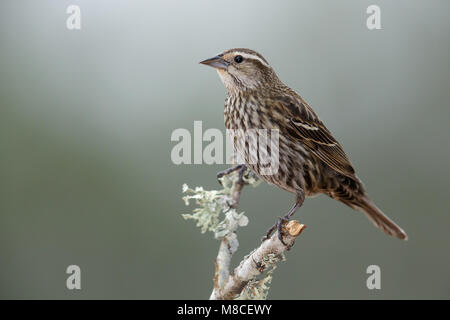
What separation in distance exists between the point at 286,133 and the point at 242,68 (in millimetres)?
777

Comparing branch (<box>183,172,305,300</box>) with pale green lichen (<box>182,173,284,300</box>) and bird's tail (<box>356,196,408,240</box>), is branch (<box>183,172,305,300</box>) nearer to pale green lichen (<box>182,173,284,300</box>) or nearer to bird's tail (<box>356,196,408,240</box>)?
pale green lichen (<box>182,173,284,300</box>)

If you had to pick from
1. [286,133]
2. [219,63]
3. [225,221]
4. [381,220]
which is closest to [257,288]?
[225,221]

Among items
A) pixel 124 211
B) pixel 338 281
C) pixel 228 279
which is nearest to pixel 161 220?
pixel 124 211

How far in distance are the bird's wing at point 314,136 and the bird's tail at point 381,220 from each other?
40 centimetres

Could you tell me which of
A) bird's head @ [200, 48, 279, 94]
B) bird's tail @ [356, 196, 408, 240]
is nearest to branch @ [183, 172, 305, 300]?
bird's head @ [200, 48, 279, 94]

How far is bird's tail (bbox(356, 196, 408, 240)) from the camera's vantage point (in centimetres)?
505

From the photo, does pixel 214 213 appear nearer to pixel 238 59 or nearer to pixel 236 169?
pixel 236 169

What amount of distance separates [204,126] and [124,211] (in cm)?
158

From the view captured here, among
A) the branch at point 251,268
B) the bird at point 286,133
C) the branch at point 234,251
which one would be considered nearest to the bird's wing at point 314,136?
the bird at point 286,133

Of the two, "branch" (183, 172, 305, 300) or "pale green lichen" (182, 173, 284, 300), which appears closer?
"branch" (183, 172, 305, 300)

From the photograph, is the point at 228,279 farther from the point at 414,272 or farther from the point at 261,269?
the point at 414,272

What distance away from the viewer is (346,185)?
4.95 metres

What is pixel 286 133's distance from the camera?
15.4ft

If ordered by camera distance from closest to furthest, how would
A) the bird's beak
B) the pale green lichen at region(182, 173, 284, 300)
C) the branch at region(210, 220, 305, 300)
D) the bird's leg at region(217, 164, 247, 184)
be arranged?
1. the branch at region(210, 220, 305, 300)
2. the pale green lichen at region(182, 173, 284, 300)
3. the bird's leg at region(217, 164, 247, 184)
4. the bird's beak
